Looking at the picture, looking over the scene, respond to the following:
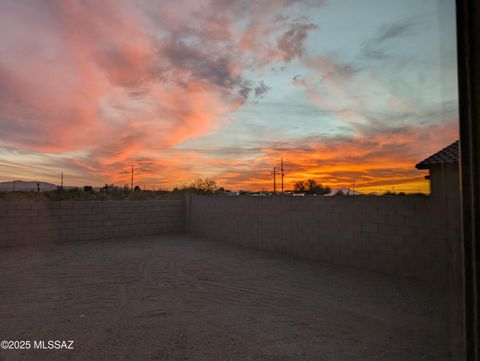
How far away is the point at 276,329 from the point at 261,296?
3.44 ft

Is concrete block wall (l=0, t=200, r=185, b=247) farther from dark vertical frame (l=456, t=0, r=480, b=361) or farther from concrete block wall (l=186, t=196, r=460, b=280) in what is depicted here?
dark vertical frame (l=456, t=0, r=480, b=361)

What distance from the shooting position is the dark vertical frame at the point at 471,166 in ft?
2.22

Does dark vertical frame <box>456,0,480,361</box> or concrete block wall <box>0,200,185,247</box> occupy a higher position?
dark vertical frame <box>456,0,480,361</box>

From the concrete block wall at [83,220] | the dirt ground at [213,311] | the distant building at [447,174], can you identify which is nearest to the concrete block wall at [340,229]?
the dirt ground at [213,311]

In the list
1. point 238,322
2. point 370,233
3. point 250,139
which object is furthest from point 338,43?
point 250,139

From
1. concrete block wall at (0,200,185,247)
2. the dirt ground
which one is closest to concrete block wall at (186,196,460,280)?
the dirt ground

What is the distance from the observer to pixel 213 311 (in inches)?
140

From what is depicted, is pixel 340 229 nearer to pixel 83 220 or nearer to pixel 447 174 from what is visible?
pixel 447 174

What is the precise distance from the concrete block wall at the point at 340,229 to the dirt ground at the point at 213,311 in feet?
1.21

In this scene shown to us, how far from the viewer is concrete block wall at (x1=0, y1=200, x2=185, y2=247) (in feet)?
26.0

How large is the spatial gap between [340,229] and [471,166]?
18.6 ft

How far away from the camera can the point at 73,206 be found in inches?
346

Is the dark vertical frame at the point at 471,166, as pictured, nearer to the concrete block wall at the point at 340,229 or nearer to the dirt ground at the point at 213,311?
the dirt ground at the point at 213,311

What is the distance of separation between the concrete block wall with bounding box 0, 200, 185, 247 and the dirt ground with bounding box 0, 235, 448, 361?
6.44 ft
